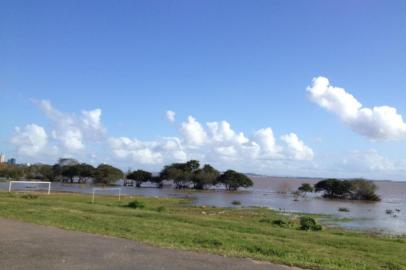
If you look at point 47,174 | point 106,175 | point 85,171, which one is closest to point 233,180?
point 106,175

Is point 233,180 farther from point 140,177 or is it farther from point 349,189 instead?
point 349,189

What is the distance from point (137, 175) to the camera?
16025 centimetres

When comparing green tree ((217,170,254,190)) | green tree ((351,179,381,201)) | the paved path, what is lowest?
the paved path

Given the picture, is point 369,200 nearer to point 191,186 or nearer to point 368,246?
point 191,186

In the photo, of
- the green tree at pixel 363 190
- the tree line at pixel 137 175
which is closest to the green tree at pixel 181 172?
the tree line at pixel 137 175

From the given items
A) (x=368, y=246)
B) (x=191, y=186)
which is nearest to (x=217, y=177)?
(x=191, y=186)

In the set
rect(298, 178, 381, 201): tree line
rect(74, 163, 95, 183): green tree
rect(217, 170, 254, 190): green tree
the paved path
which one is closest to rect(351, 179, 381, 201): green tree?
rect(298, 178, 381, 201): tree line

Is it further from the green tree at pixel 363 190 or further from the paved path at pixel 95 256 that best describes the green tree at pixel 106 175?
the paved path at pixel 95 256

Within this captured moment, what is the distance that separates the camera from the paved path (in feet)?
34.7

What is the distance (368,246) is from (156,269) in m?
11.9

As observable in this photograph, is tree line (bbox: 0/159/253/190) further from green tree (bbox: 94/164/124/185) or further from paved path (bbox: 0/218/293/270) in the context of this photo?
paved path (bbox: 0/218/293/270)

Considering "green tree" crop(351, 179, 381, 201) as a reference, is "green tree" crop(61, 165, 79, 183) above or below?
above

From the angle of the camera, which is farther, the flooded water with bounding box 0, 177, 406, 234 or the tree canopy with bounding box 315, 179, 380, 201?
the tree canopy with bounding box 315, 179, 380, 201

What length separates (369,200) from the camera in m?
110
